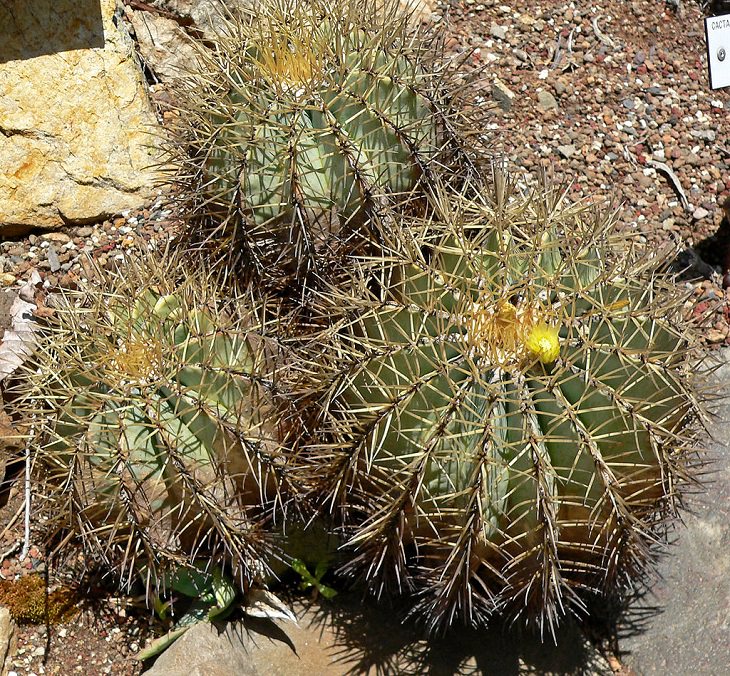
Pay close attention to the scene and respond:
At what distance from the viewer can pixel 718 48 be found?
340 centimetres

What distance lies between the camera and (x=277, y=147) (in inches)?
92.1

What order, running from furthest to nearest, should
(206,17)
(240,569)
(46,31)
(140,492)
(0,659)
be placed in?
1. (206,17)
2. (46,31)
3. (0,659)
4. (240,569)
5. (140,492)

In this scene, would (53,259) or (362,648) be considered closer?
(362,648)

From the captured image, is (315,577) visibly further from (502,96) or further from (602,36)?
(602,36)

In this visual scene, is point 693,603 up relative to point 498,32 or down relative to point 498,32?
down

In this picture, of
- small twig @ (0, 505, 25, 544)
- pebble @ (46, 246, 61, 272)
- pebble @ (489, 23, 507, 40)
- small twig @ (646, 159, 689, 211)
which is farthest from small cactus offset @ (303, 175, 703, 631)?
pebble @ (489, 23, 507, 40)

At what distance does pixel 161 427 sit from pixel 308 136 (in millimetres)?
868

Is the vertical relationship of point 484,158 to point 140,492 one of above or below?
above

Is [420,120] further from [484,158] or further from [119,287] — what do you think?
[119,287]

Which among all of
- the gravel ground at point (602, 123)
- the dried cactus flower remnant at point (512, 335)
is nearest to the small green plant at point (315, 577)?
the dried cactus flower remnant at point (512, 335)

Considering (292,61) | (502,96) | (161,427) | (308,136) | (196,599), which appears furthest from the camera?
(502,96)

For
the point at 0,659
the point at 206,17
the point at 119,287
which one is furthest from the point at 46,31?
the point at 0,659

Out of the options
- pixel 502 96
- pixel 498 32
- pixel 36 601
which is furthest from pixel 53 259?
pixel 498 32

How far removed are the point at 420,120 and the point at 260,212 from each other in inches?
20.7
